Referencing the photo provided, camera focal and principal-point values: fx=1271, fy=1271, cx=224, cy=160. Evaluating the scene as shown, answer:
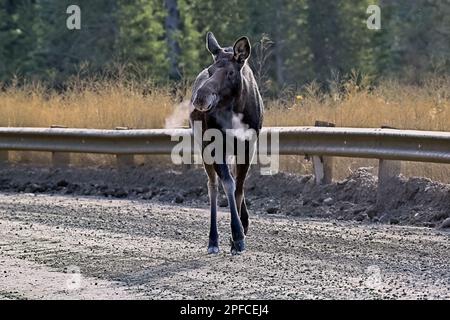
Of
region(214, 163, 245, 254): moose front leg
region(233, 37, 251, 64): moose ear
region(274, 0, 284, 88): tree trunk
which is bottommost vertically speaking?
region(274, 0, 284, 88): tree trunk

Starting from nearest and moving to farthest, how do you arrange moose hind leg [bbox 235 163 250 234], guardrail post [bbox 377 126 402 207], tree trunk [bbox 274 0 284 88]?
moose hind leg [bbox 235 163 250 234] < guardrail post [bbox 377 126 402 207] < tree trunk [bbox 274 0 284 88]

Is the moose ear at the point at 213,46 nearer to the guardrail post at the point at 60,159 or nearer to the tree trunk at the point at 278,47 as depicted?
the guardrail post at the point at 60,159

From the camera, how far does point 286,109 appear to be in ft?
59.3

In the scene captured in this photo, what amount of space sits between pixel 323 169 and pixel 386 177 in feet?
3.99

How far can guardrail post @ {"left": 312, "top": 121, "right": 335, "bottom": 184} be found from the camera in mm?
14938

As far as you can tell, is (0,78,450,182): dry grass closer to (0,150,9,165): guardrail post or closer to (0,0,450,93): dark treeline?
(0,150,9,165): guardrail post

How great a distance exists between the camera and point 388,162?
14086mm

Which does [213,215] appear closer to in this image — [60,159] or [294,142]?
[294,142]

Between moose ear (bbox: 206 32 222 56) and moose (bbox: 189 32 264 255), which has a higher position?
moose ear (bbox: 206 32 222 56)

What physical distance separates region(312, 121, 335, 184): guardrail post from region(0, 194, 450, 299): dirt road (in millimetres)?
1363

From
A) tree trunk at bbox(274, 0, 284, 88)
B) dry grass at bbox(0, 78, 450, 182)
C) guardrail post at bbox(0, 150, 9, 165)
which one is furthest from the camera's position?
tree trunk at bbox(274, 0, 284, 88)

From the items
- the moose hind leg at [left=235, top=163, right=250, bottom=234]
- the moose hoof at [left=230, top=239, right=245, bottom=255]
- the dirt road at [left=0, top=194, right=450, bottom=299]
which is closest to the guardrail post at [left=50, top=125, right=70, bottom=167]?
the dirt road at [left=0, top=194, right=450, bottom=299]

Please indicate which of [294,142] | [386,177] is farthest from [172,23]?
[386,177]
